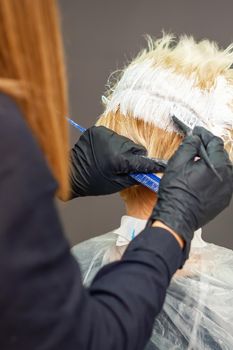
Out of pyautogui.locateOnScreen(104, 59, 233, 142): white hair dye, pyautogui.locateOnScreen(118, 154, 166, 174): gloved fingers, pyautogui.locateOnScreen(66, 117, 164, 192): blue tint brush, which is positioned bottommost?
pyautogui.locateOnScreen(66, 117, 164, 192): blue tint brush

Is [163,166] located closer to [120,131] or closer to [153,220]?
[120,131]

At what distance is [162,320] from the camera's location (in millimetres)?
1155

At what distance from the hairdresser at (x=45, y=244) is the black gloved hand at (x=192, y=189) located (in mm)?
42

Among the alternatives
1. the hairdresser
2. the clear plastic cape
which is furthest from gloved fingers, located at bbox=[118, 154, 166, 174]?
the hairdresser

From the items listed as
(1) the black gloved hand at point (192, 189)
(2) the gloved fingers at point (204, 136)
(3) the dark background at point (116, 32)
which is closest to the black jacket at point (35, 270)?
(1) the black gloved hand at point (192, 189)

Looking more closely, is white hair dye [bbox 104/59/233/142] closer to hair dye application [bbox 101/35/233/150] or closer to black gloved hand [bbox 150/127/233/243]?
hair dye application [bbox 101/35/233/150]

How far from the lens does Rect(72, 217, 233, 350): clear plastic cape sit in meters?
1.12

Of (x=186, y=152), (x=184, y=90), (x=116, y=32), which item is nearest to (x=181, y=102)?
(x=184, y=90)

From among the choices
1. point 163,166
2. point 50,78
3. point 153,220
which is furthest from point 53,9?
point 163,166

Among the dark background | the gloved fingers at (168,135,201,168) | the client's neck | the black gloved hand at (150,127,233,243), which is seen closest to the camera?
the black gloved hand at (150,127,233,243)

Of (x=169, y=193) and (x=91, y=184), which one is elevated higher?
(x=169, y=193)

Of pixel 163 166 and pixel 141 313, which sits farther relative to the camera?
pixel 163 166

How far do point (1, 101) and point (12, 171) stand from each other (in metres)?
0.08

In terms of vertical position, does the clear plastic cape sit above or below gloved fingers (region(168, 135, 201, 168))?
below
